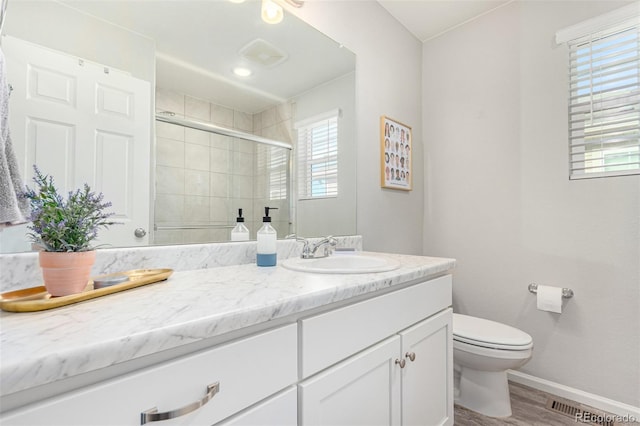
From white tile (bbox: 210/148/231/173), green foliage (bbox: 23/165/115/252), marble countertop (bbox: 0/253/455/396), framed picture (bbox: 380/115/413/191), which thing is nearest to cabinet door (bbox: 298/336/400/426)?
marble countertop (bbox: 0/253/455/396)

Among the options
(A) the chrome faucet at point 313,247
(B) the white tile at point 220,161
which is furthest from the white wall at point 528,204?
(B) the white tile at point 220,161

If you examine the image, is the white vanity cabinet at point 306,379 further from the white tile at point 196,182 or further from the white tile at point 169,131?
the white tile at point 169,131

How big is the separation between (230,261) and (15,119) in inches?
29.4

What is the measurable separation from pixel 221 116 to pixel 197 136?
0.48 feet

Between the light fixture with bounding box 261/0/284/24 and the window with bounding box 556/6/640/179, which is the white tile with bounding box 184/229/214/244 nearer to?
the light fixture with bounding box 261/0/284/24

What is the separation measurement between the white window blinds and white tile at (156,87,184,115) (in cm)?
206

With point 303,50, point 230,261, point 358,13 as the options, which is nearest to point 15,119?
point 230,261

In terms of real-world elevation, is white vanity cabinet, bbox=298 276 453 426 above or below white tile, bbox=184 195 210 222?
below

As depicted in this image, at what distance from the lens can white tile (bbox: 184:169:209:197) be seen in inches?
45.2

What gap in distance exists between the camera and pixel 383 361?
965mm

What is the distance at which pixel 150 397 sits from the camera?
50 cm

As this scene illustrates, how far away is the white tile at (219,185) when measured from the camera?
1.22 meters

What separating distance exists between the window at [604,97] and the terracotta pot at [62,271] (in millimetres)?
2281

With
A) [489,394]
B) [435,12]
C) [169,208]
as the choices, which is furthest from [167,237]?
[435,12]
